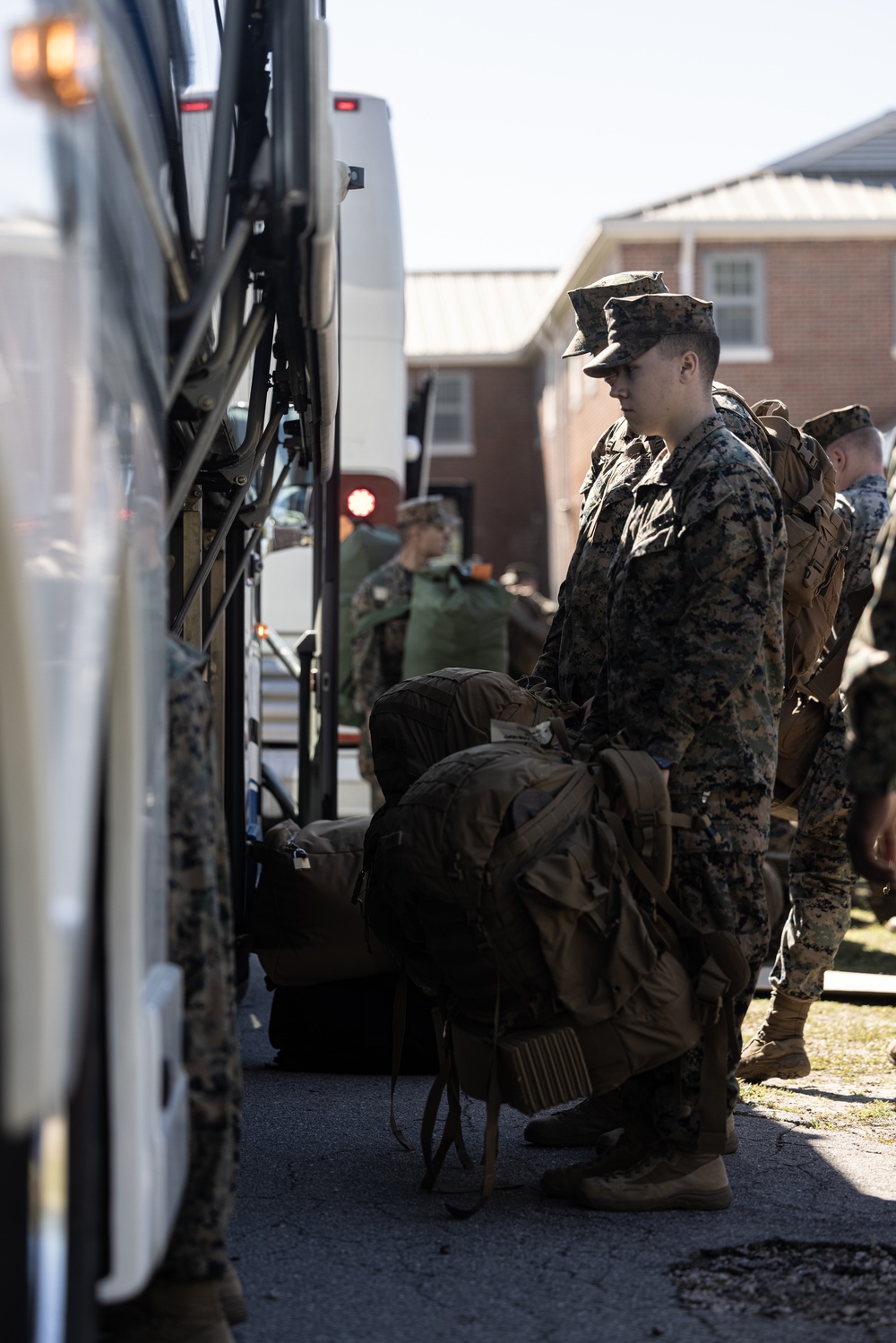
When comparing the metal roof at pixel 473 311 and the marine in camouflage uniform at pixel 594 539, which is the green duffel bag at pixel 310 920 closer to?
the marine in camouflage uniform at pixel 594 539

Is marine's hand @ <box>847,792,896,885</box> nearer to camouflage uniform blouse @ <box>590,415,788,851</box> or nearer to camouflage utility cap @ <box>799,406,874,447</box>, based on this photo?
camouflage uniform blouse @ <box>590,415,788,851</box>

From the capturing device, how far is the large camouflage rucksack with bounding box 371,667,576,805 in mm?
4055

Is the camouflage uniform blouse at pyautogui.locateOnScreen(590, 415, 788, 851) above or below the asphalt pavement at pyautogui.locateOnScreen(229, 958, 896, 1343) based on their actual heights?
above

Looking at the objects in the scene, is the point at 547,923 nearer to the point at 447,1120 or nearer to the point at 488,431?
the point at 447,1120

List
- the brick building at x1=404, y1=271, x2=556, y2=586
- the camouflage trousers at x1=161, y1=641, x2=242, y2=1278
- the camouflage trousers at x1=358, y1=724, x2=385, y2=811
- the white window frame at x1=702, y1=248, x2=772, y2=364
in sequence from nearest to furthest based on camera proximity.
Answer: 1. the camouflage trousers at x1=161, y1=641, x2=242, y2=1278
2. the camouflage trousers at x1=358, y1=724, x2=385, y2=811
3. the white window frame at x1=702, y1=248, x2=772, y2=364
4. the brick building at x1=404, y1=271, x2=556, y2=586

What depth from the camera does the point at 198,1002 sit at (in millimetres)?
2586

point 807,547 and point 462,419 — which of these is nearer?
point 807,547

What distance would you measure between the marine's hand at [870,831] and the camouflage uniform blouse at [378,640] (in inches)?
224

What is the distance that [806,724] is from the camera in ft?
16.9

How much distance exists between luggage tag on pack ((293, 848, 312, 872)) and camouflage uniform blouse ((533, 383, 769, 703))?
0.95 m

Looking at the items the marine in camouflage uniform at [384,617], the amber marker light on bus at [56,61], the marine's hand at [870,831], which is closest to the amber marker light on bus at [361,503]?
the marine in camouflage uniform at [384,617]

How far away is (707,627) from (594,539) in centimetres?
104

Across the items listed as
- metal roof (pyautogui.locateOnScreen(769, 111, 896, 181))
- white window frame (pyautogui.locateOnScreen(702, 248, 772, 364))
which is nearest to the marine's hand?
white window frame (pyautogui.locateOnScreen(702, 248, 772, 364))

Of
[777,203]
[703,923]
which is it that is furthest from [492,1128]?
[777,203]
